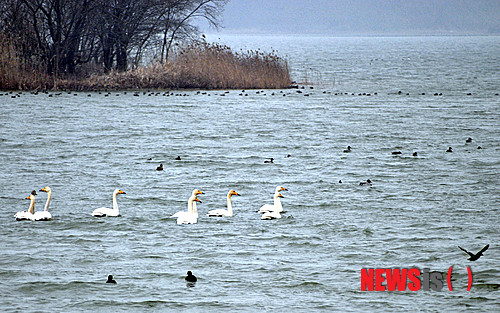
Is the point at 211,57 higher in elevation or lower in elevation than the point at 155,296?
higher

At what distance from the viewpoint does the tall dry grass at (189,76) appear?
42.2 meters

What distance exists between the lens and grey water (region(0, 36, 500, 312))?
1062 cm

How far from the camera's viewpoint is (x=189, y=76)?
4331 cm

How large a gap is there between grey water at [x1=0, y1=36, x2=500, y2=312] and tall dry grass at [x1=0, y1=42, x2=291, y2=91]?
392 inches

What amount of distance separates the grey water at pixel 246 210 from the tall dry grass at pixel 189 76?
9.97 m

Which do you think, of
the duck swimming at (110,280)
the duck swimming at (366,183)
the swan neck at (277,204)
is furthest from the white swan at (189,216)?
the duck swimming at (366,183)

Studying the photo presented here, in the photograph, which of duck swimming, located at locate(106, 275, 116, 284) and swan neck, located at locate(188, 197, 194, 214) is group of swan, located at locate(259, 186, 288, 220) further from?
duck swimming, located at locate(106, 275, 116, 284)

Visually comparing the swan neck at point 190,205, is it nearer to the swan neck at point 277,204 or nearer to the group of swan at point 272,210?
the group of swan at point 272,210

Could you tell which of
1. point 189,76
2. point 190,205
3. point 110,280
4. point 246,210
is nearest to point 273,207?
point 246,210

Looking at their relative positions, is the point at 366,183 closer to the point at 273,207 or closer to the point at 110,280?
the point at 273,207

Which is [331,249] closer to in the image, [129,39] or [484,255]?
[484,255]

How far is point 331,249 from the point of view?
1256cm

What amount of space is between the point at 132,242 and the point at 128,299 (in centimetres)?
263

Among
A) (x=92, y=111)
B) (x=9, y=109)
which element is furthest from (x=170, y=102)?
(x=9, y=109)
